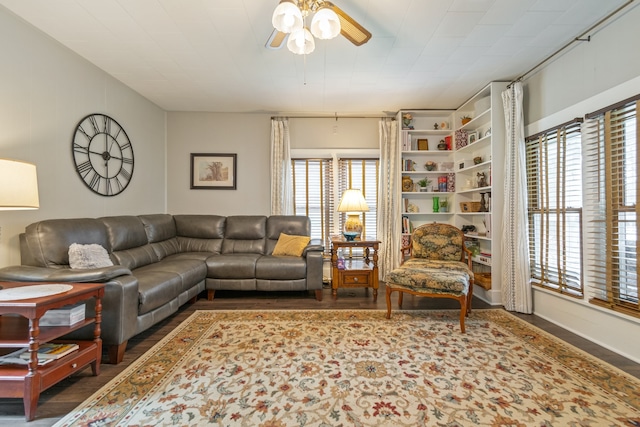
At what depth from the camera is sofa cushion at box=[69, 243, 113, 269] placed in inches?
93.8

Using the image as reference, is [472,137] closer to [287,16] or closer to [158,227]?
[287,16]

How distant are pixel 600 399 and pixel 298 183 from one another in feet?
13.3

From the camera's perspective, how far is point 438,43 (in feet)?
8.61

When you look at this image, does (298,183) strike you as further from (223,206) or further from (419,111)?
(419,111)

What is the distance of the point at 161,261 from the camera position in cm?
347

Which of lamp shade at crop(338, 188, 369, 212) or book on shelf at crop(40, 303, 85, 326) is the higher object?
lamp shade at crop(338, 188, 369, 212)

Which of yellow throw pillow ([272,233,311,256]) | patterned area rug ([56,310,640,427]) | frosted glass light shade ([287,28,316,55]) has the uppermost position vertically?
frosted glass light shade ([287,28,316,55])

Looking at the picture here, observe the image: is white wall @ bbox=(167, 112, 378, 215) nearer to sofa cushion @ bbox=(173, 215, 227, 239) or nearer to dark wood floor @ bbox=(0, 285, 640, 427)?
sofa cushion @ bbox=(173, 215, 227, 239)

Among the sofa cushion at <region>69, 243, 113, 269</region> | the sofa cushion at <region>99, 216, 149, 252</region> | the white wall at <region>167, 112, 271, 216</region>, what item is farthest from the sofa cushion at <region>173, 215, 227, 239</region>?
the sofa cushion at <region>69, 243, 113, 269</region>

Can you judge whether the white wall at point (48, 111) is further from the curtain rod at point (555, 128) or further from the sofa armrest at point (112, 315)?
the curtain rod at point (555, 128)

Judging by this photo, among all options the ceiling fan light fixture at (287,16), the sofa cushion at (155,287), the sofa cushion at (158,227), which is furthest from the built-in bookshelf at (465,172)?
the sofa cushion at (158,227)

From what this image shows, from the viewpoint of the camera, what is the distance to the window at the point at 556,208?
2600mm

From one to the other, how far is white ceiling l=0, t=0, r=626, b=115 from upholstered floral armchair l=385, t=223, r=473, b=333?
1.89 meters

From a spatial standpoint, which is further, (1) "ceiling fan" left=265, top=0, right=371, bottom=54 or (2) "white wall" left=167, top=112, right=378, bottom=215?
(2) "white wall" left=167, top=112, right=378, bottom=215
